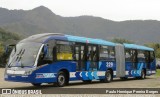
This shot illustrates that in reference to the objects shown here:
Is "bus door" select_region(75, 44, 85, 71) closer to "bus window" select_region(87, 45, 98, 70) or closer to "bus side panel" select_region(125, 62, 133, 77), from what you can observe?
"bus window" select_region(87, 45, 98, 70)

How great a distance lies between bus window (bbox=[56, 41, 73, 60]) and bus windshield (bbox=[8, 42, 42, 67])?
140 cm

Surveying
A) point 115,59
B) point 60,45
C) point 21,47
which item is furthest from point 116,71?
point 21,47

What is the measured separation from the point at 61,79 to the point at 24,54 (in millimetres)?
2579

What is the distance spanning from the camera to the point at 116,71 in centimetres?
2788

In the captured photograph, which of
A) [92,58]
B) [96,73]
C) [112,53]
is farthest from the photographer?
[112,53]

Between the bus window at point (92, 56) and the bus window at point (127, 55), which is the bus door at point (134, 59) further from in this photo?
the bus window at point (92, 56)

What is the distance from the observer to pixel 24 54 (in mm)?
19266

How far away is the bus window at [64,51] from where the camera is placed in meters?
20.4

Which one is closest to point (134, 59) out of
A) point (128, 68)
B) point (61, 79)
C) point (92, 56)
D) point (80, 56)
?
point (128, 68)

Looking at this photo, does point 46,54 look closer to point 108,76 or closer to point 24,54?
point 24,54

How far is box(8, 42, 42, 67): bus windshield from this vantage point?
18922 mm

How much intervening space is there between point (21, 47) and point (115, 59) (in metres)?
9.81

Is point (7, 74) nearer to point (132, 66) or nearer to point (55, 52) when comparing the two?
point (55, 52)

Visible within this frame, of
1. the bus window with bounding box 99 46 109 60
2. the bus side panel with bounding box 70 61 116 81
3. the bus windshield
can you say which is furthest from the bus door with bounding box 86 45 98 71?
the bus windshield
